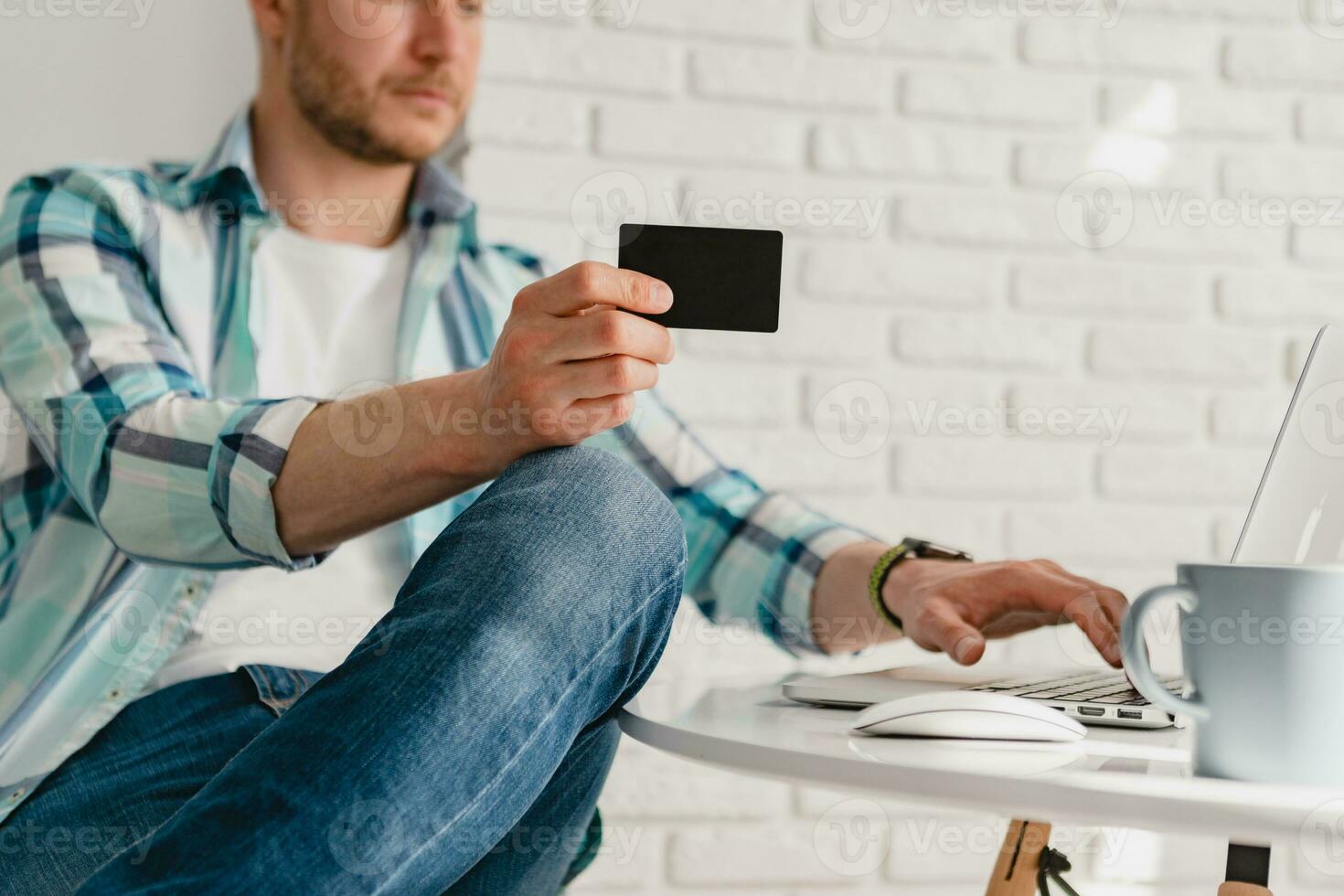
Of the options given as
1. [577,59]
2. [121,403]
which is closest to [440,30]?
[577,59]

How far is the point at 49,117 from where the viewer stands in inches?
54.9

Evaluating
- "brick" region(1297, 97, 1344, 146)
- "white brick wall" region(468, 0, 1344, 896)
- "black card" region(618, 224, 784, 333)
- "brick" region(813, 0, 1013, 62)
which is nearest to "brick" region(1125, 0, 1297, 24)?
"white brick wall" region(468, 0, 1344, 896)

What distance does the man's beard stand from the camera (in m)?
1.29

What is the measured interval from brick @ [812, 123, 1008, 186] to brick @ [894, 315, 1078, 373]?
180 millimetres

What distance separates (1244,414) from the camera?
1622 mm

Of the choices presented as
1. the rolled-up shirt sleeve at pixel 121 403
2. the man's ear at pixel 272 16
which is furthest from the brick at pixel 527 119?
the rolled-up shirt sleeve at pixel 121 403

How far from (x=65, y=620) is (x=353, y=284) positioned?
0.43m

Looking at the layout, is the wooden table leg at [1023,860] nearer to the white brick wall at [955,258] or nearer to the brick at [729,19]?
the white brick wall at [955,258]

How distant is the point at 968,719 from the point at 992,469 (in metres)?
1.01

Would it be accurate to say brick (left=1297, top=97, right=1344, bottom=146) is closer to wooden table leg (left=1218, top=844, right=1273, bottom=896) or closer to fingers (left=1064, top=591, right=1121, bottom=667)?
fingers (left=1064, top=591, right=1121, bottom=667)

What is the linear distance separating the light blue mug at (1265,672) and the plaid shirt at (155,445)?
52 cm

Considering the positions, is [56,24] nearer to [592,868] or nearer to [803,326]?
[803,326]

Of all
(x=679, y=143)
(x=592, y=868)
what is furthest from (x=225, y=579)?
(x=679, y=143)

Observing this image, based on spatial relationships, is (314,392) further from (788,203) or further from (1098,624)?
(1098,624)
